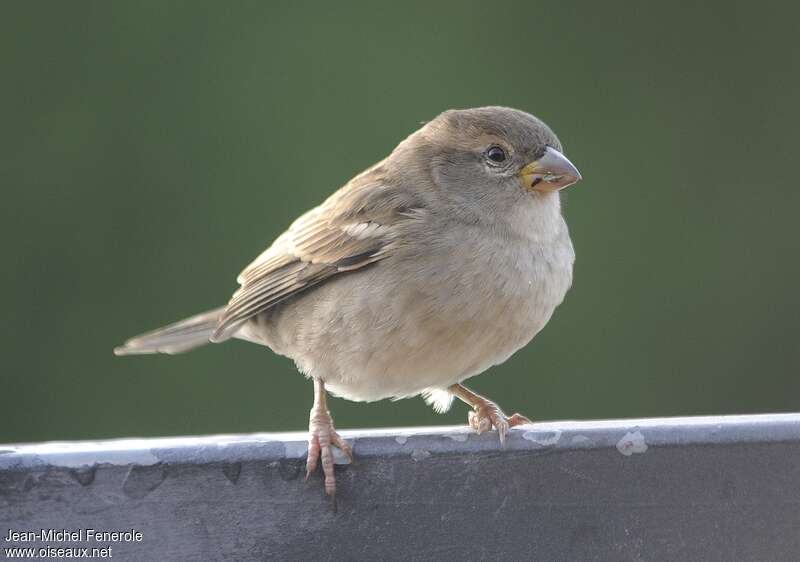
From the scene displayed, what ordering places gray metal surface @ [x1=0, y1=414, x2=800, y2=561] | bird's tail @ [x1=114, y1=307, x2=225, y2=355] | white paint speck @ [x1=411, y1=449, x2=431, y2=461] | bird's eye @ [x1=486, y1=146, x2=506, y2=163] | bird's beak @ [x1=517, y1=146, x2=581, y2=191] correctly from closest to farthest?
1. gray metal surface @ [x1=0, y1=414, x2=800, y2=561]
2. white paint speck @ [x1=411, y1=449, x2=431, y2=461]
3. bird's beak @ [x1=517, y1=146, x2=581, y2=191]
4. bird's eye @ [x1=486, y1=146, x2=506, y2=163]
5. bird's tail @ [x1=114, y1=307, x2=225, y2=355]

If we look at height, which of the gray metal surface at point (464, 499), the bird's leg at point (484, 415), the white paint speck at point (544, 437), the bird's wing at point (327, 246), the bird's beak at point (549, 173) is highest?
the bird's beak at point (549, 173)

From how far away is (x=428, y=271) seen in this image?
3.32 m

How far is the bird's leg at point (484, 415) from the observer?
3354mm

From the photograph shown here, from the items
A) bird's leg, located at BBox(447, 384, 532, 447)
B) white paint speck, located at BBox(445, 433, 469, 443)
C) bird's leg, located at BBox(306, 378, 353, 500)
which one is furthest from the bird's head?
white paint speck, located at BBox(445, 433, 469, 443)

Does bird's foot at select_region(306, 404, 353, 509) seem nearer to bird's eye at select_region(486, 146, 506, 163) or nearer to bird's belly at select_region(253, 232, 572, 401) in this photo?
bird's belly at select_region(253, 232, 572, 401)

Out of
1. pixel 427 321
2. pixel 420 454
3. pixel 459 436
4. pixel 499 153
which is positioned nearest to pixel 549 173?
pixel 499 153

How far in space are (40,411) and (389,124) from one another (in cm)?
217

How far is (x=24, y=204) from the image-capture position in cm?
592

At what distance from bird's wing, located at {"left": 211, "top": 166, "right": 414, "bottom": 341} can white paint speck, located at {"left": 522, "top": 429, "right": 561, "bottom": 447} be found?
3.74ft

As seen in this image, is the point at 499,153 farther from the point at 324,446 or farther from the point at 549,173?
the point at 324,446

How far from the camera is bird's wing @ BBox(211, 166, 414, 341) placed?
358 cm

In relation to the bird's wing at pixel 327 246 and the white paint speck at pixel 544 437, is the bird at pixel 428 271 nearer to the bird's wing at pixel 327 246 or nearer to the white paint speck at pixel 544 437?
the bird's wing at pixel 327 246

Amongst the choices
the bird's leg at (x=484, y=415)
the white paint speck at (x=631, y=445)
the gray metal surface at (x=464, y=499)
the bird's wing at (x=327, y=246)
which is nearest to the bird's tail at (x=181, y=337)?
the bird's wing at (x=327, y=246)

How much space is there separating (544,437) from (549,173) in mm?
1312
